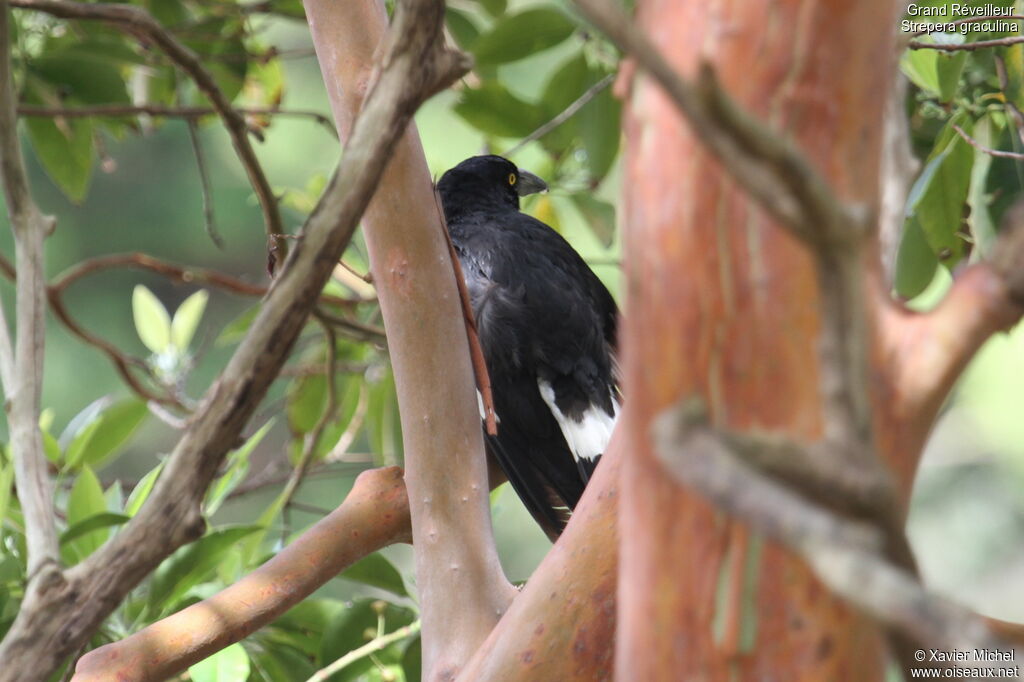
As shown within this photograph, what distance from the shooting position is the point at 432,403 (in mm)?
1243

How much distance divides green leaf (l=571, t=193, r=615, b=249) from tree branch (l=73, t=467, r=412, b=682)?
762mm

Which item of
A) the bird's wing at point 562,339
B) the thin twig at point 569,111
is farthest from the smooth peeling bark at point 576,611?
the bird's wing at point 562,339

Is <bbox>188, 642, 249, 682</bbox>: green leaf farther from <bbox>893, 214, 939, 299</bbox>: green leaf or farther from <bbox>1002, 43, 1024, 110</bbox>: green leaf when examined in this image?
<bbox>1002, 43, 1024, 110</bbox>: green leaf

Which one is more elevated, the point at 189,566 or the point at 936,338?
the point at 189,566

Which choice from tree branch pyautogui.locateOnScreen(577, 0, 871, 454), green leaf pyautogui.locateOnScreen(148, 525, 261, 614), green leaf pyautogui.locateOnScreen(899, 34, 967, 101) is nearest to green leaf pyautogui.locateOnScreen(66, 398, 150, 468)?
green leaf pyautogui.locateOnScreen(148, 525, 261, 614)

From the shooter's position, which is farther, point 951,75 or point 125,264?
point 125,264

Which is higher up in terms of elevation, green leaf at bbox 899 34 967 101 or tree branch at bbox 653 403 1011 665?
green leaf at bbox 899 34 967 101

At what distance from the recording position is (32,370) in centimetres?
94

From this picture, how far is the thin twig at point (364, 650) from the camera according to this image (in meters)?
1.48

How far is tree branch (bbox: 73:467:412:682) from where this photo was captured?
3.82 ft

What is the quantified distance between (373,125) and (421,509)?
0.66 m

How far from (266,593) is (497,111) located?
99 cm

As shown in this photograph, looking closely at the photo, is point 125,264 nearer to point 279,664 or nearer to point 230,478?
point 230,478

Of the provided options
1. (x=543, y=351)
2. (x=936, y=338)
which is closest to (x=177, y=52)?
(x=543, y=351)
